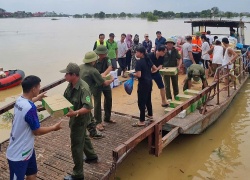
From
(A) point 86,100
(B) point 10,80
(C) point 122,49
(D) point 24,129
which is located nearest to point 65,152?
(A) point 86,100

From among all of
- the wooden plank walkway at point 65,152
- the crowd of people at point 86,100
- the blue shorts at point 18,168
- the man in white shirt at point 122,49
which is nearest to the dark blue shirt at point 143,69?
the crowd of people at point 86,100

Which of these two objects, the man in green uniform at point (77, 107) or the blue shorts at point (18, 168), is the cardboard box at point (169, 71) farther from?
the blue shorts at point (18, 168)

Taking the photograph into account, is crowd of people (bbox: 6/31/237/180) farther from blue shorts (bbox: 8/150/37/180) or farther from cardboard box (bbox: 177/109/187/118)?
cardboard box (bbox: 177/109/187/118)

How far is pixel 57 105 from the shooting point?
11.1ft

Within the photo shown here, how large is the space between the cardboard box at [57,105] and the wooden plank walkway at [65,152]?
1133mm

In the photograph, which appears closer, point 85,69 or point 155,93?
point 85,69

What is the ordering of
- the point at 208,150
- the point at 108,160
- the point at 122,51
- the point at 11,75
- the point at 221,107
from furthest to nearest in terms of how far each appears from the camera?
the point at 11,75 < the point at 122,51 < the point at 221,107 < the point at 208,150 < the point at 108,160

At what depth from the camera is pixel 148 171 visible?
525 centimetres

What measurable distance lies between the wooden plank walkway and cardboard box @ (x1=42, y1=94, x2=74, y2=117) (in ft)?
3.72

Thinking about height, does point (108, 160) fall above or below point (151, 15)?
below

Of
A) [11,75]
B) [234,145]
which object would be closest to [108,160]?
[234,145]

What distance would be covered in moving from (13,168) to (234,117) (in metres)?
6.27

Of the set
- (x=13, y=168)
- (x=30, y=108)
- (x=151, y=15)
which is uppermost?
(x=151, y=15)

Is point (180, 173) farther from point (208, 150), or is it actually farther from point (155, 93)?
point (155, 93)
